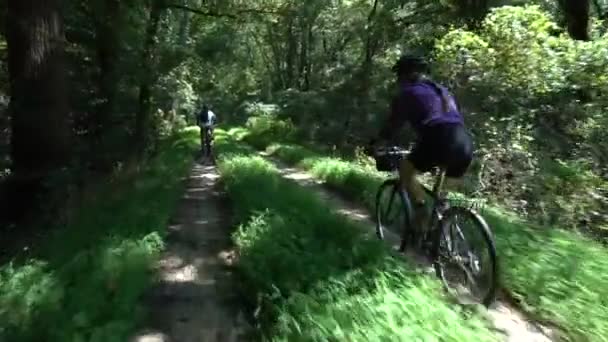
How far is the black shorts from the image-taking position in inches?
185

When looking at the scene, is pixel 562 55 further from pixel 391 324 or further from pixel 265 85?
pixel 265 85

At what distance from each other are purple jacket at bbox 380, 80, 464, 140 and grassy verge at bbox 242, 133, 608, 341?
166 cm

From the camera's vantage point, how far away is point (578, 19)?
14.6 m

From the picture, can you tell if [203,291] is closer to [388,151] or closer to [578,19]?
[388,151]

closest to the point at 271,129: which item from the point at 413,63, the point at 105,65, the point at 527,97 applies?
the point at 105,65

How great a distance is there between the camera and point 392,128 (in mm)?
→ 5305

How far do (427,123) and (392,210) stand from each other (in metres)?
1.94

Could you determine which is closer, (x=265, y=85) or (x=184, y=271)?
(x=184, y=271)

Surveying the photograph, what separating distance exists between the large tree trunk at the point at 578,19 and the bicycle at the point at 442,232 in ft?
36.6

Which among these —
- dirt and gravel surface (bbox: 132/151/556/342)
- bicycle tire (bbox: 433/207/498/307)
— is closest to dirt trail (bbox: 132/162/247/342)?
dirt and gravel surface (bbox: 132/151/556/342)

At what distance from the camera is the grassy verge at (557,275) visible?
4359 millimetres

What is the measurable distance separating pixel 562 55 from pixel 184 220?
8.91 meters

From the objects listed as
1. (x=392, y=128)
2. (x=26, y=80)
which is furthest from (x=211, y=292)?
(x=26, y=80)

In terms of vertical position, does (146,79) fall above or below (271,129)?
above
